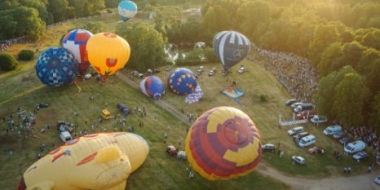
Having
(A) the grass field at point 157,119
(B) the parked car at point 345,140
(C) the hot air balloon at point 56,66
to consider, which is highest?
(C) the hot air balloon at point 56,66

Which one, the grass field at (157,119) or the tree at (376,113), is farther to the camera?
the tree at (376,113)

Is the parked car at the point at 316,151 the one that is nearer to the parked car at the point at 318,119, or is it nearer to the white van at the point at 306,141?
the white van at the point at 306,141

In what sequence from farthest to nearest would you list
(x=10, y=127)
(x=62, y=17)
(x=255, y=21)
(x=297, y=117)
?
(x=62, y=17) → (x=255, y=21) → (x=297, y=117) → (x=10, y=127)

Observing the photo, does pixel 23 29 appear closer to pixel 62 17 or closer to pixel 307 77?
pixel 62 17

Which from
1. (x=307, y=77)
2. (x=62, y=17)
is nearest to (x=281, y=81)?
(x=307, y=77)

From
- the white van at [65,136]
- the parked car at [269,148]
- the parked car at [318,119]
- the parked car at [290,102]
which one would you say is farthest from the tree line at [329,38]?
the white van at [65,136]

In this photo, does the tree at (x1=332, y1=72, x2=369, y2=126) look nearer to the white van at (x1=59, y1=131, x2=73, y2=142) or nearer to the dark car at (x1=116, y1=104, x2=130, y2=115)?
the dark car at (x1=116, y1=104, x2=130, y2=115)
